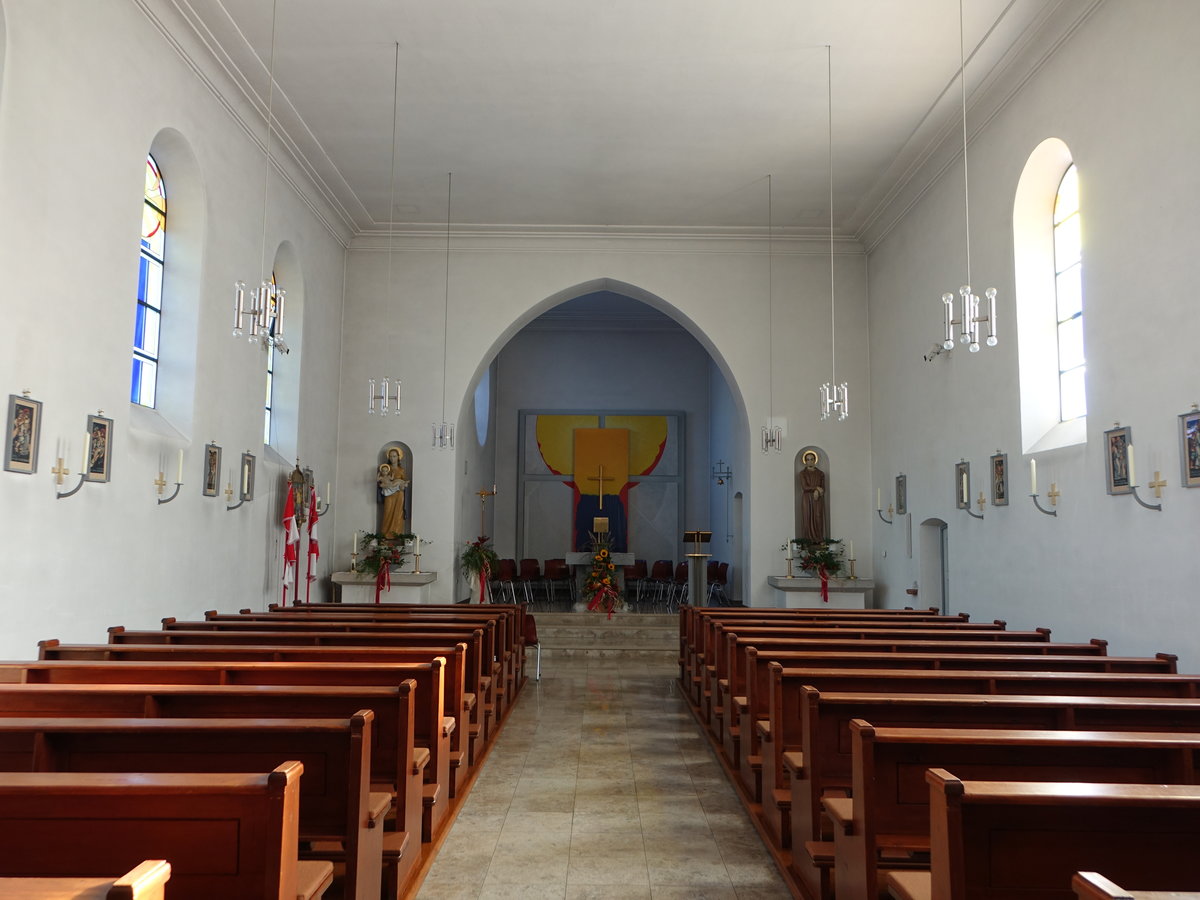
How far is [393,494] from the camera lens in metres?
12.5

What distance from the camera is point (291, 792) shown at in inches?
81.8

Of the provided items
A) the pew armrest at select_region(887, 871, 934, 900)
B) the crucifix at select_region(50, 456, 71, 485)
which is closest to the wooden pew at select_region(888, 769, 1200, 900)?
the pew armrest at select_region(887, 871, 934, 900)

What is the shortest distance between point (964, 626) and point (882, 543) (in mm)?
5253

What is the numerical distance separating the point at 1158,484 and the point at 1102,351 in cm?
132

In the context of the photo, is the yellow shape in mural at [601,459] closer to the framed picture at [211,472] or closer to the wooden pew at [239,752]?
the framed picture at [211,472]

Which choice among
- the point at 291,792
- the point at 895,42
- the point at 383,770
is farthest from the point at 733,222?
the point at 291,792

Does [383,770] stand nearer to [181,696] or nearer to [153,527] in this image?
[181,696]

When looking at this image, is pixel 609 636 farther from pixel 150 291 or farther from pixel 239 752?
pixel 239 752

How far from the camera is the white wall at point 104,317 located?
570 centimetres

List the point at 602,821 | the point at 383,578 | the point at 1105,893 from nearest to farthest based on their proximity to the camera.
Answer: the point at 1105,893, the point at 602,821, the point at 383,578

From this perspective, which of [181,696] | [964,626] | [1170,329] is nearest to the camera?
[181,696]

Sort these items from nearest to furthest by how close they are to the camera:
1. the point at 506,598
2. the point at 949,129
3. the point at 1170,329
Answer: the point at 1170,329, the point at 949,129, the point at 506,598

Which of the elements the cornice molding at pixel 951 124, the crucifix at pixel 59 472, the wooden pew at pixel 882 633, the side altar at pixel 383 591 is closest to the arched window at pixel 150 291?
the crucifix at pixel 59 472

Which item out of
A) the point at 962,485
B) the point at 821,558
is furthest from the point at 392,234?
the point at 962,485
